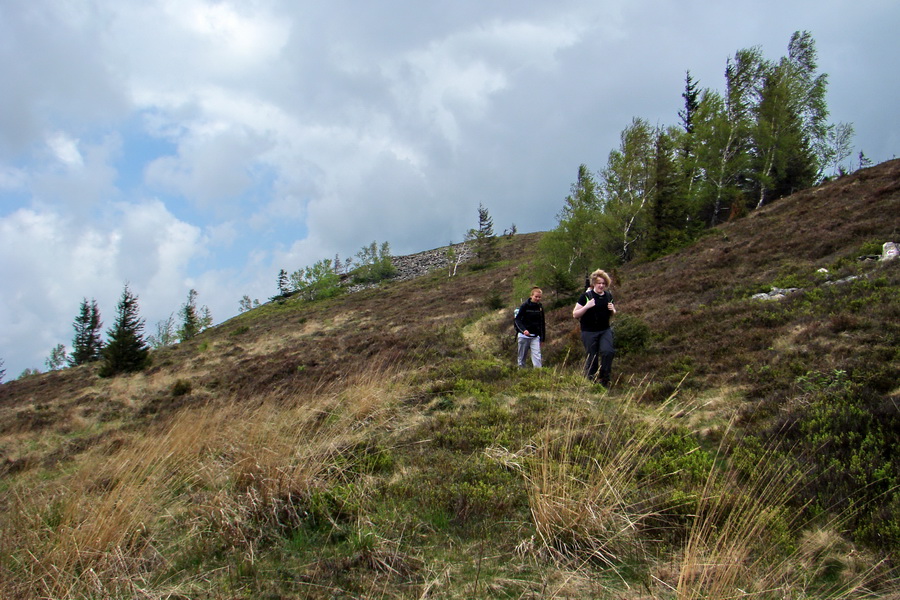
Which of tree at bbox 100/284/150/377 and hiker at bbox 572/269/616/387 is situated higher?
tree at bbox 100/284/150/377

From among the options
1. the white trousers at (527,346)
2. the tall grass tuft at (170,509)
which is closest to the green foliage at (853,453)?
the tall grass tuft at (170,509)

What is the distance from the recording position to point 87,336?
151ft

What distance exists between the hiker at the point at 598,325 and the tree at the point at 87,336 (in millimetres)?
53764

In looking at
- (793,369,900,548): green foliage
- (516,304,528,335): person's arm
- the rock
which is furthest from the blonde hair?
the rock

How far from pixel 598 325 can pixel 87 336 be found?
57.4 meters

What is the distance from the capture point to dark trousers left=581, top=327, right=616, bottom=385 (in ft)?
23.0

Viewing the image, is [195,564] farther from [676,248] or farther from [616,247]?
[616,247]

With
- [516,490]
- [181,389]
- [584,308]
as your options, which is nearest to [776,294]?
[584,308]

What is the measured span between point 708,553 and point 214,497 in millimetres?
3338

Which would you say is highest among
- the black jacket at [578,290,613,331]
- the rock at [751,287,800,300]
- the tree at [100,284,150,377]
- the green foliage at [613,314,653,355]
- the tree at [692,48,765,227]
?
the tree at [692,48,765,227]

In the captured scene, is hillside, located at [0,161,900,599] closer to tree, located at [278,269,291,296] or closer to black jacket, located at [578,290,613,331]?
black jacket, located at [578,290,613,331]

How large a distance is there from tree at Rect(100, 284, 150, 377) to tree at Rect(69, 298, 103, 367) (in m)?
26.8

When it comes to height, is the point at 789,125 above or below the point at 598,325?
above

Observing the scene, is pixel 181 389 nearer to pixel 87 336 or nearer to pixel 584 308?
pixel 584 308
